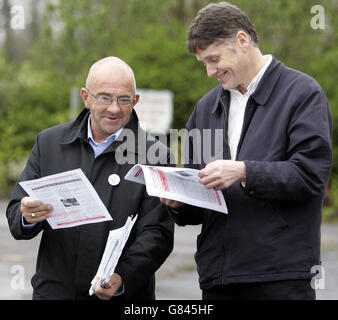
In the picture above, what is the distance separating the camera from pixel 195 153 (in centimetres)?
362

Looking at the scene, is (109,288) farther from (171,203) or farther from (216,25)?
(216,25)

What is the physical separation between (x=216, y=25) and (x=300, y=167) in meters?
0.82

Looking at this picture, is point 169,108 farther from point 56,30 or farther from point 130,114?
point 130,114

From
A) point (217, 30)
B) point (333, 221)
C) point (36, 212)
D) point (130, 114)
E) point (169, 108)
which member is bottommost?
point (333, 221)

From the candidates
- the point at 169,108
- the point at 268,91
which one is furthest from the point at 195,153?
the point at 169,108

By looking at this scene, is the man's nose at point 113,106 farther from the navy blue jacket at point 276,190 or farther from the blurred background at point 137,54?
the blurred background at point 137,54

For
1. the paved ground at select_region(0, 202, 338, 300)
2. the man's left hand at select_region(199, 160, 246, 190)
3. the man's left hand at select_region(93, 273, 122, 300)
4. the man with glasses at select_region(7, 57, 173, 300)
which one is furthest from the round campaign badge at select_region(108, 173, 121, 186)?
the paved ground at select_region(0, 202, 338, 300)

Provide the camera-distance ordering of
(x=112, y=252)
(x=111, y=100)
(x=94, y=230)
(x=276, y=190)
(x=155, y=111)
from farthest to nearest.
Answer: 1. (x=155, y=111)
2. (x=111, y=100)
3. (x=94, y=230)
4. (x=112, y=252)
5. (x=276, y=190)

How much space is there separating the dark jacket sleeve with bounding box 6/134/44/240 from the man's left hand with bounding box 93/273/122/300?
1.55 feet

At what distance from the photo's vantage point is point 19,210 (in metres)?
3.50

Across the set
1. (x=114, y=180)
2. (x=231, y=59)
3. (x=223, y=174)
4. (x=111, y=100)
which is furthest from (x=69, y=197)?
(x=231, y=59)

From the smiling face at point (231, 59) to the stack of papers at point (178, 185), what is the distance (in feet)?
1.75

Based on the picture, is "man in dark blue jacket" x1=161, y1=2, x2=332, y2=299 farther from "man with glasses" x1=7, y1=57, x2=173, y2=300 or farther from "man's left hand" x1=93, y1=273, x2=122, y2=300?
"man's left hand" x1=93, y1=273, x2=122, y2=300
